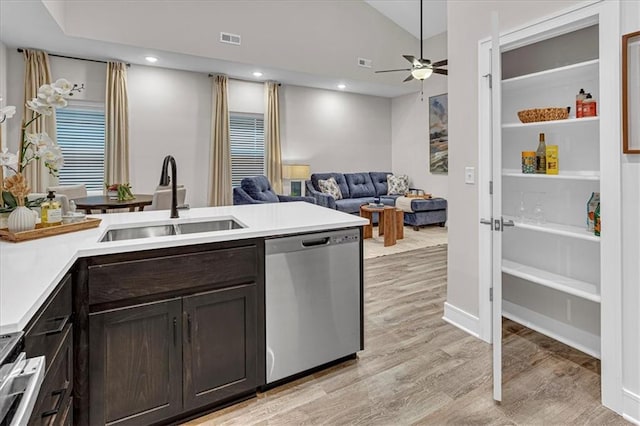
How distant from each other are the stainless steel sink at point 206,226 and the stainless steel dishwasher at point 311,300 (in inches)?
17.6

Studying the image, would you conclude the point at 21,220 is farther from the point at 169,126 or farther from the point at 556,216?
the point at 169,126

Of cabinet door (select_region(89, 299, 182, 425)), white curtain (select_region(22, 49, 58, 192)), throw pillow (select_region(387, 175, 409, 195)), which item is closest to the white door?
cabinet door (select_region(89, 299, 182, 425))

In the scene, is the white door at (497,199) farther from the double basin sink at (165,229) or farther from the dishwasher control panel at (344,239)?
the double basin sink at (165,229)

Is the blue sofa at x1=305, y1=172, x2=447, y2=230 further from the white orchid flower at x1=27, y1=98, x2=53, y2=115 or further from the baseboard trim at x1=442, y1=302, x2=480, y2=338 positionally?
the white orchid flower at x1=27, y1=98, x2=53, y2=115

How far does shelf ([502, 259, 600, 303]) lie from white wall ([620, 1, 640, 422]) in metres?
0.28

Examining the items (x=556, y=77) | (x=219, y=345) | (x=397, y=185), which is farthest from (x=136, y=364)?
(x=397, y=185)

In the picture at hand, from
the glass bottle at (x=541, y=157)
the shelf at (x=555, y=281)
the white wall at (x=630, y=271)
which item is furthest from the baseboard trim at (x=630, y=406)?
the glass bottle at (x=541, y=157)

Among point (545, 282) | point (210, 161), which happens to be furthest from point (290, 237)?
point (210, 161)

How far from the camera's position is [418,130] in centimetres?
841

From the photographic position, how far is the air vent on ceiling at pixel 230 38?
5.83 m

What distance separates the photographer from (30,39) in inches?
196

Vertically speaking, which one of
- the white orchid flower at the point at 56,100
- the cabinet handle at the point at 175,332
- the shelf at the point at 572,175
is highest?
the white orchid flower at the point at 56,100

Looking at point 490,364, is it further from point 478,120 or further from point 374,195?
point 374,195

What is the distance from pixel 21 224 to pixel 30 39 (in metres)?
4.82
